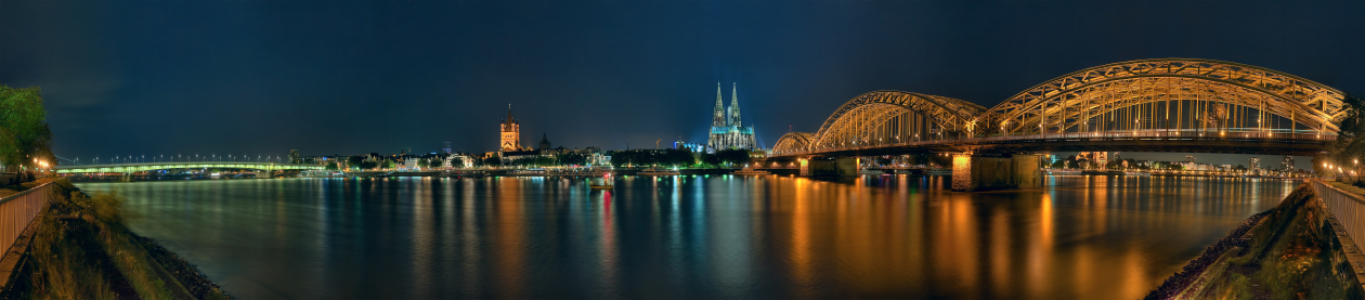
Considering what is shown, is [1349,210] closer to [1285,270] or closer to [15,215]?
[1285,270]

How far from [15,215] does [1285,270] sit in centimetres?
2287

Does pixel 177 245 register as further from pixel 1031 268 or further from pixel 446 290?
pixel 1031 268

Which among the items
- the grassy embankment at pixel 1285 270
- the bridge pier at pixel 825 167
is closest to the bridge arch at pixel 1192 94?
the grassy embankment at pixel 1285 270

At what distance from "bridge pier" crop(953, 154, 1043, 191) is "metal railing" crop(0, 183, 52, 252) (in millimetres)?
61267

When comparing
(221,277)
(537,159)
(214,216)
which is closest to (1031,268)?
(221,277)

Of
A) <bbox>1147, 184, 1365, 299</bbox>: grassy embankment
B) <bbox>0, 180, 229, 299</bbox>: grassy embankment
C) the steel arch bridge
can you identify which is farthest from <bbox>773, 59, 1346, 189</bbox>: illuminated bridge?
<bbox>0, 180, 229, 299</bbox>: grassy embankment

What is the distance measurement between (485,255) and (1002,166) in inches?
2112

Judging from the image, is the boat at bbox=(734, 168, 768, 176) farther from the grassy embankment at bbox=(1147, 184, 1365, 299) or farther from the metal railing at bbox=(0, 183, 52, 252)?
the metal railing at bbox=(0, 183, 52, 252)

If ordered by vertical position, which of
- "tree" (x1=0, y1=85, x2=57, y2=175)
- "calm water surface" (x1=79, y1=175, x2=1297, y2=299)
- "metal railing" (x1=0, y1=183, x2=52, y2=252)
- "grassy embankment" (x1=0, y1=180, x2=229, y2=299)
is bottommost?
"calm water surface" (x1=79, y1=175, x2=1297, y2=299)

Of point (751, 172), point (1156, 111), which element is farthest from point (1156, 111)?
point (751, 172)

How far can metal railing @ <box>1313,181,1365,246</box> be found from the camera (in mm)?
9898

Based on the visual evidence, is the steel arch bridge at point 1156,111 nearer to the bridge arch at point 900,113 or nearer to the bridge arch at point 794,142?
the bridge arch at point 900,113

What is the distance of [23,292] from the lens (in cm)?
1010

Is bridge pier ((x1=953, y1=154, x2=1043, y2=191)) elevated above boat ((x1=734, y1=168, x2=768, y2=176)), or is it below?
above
